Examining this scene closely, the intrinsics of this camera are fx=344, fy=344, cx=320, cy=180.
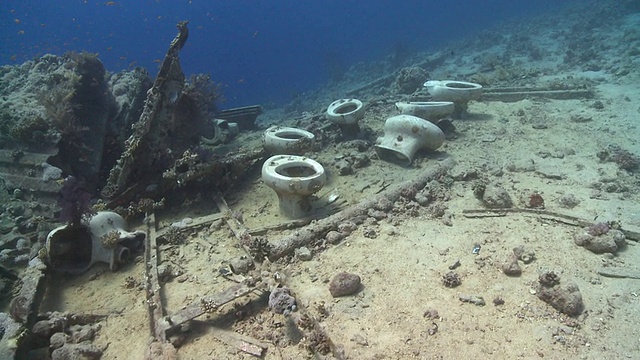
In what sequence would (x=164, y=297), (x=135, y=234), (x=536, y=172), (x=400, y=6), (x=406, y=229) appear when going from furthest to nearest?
(x=400, y=6), (x=536, y=172), (x=135, y=234), (x=406, y=229), (x=164, y=297)

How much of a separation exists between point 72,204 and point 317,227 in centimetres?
415

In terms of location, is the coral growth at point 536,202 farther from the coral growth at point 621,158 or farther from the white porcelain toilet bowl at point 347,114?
the white porcelain toilet bowl at point 347,114

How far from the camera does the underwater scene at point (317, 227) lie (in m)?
4.04

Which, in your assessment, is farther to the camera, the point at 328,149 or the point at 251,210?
the point at 328,149

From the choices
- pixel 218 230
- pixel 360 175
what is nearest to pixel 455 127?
pixel 360 175

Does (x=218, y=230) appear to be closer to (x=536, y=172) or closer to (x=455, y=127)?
(x=536, y=172)

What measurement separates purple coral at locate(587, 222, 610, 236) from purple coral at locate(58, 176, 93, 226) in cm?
796

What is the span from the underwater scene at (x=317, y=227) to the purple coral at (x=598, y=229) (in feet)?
0.08

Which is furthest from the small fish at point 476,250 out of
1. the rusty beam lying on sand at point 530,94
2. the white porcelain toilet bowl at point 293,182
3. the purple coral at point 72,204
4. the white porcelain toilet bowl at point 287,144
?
the rusty beam lying on sand at point 530,94

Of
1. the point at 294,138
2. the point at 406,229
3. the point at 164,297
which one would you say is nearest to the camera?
the point at 164,297

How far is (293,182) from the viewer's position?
630 centimetres

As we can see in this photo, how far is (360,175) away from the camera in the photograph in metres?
8.31

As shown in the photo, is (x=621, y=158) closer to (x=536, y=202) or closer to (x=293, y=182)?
(x=536, y=202)

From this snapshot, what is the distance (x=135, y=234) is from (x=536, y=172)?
823 centimetres
